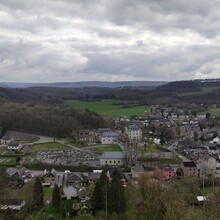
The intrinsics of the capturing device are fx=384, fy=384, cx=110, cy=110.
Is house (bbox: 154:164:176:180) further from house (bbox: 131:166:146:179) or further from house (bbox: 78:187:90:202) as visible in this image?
house (bbox: 78:187:90:202)

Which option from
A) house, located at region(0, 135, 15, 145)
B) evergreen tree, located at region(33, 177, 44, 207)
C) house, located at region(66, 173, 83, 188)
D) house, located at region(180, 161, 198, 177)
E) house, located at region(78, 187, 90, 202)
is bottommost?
house, located at region(0, 135, 15, 145)

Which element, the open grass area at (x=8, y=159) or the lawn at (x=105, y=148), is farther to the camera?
the lawn at (x=105, y=148)

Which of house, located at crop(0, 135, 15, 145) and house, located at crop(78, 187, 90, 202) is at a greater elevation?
house, located at crop(78, 187, 90, 202)

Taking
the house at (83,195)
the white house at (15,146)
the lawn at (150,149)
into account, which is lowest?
the white house at (15,146)

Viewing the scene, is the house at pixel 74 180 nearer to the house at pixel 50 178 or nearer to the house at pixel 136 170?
the house at pixel 50 178

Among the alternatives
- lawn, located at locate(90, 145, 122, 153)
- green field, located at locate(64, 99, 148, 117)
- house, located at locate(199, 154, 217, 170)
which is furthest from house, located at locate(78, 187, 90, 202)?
green field, located at locate(64, 99, 148, 117)

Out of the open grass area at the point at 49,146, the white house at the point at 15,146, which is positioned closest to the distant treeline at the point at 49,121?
the open grass area at the point at 49,146

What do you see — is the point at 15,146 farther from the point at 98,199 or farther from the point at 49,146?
the point at 98,199
